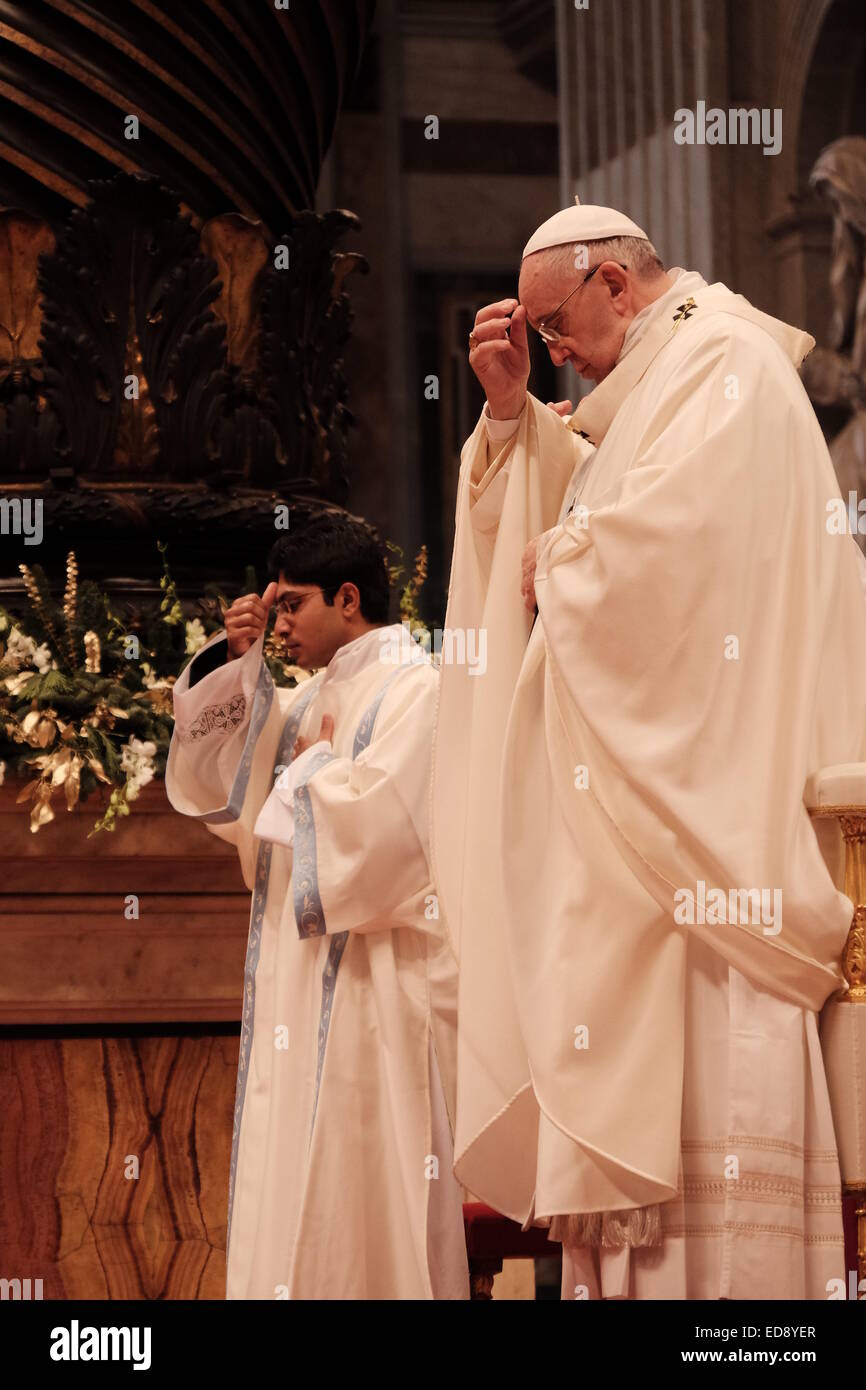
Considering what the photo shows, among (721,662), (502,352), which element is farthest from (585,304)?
(721,662)

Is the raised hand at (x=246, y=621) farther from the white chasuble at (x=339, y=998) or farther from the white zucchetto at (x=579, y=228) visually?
the white zucchetto at (x=579, y=228)

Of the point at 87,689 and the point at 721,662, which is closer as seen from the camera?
the point at 721,662

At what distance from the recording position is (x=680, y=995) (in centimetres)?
298

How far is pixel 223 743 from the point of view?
162 inches

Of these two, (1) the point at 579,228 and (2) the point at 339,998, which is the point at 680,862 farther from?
(2) the point at 339,998

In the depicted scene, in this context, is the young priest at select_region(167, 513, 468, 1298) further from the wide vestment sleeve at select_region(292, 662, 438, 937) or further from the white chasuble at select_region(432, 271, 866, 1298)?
the white chasuble at select_region(432, 271, 866, 1298)

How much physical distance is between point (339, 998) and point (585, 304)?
1.48m

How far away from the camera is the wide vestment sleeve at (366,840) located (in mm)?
3877

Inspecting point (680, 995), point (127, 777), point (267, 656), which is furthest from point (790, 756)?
point (267, 656)

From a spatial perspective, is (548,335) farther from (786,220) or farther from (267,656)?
(786,220)

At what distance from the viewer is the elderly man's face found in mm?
3324

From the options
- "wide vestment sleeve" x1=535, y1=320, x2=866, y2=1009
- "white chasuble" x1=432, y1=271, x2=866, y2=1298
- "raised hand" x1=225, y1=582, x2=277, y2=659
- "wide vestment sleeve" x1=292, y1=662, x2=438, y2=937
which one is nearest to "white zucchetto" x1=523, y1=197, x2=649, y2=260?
"white chasuble" x1=432, y1=271, x2=866, y2=1298

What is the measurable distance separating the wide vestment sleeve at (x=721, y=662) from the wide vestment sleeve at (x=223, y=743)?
42.9 inches
